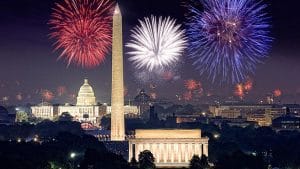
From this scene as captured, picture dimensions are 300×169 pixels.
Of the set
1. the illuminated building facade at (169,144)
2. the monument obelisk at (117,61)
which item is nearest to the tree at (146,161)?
the monument obelisk at (117,61)

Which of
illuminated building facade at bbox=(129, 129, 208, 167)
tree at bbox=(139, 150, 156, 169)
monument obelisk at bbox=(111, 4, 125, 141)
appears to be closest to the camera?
tree at bbox=(139, 150, 156, 169)

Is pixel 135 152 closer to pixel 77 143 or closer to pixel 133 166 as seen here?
pixel 77 143

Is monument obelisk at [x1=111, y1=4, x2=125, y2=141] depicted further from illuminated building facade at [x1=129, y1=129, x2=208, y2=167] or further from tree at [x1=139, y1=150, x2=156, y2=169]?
tree at [x1=139, y1=150, x2=156, y2=169]

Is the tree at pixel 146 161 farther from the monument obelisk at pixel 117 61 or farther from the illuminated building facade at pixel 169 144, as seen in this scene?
the illuminated building facade at pixel 169 144

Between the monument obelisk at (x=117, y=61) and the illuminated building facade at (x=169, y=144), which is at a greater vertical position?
the monument obelisk at (x=117, y=61)

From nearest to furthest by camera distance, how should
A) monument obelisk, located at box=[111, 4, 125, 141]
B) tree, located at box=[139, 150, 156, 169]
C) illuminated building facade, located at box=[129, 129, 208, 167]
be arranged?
tree, located at box=[139, 150, 156, 169] < monument obelisk, located at box=[111, 4, 125, 141] < illuminated building facade, located at box=[129, 129, 208, 167]

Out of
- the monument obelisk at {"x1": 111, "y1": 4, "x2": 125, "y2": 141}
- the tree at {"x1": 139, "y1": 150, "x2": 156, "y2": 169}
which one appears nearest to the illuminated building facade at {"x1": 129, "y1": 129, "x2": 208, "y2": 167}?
the monument obelisk at {"x1": 111, "y1": 4, "x2": 125, "y2": 141}

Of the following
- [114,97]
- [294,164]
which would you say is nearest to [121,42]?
[114,97]

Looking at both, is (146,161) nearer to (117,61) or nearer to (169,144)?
(117,61)
